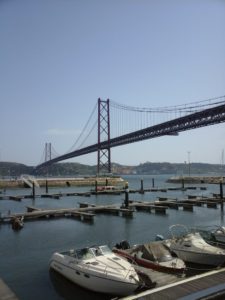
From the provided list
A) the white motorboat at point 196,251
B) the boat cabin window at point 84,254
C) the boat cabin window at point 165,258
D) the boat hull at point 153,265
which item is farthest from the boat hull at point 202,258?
the boat cabin window at point 84,254

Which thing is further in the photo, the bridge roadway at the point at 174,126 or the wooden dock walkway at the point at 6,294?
the bridge roadway at the point at 174,126

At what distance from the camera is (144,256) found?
14.2 metres

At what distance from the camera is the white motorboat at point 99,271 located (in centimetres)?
1145

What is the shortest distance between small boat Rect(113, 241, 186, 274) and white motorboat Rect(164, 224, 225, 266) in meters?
0.86

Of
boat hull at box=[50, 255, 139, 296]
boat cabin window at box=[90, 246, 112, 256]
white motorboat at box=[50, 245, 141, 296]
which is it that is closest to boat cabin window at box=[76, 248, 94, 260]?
white motorboat at box=[50, 245, 141, 296]

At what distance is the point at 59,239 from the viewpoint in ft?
71.2

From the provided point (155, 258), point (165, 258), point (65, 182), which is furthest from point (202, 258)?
point (65, 182)

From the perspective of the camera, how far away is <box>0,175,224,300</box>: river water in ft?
42.7

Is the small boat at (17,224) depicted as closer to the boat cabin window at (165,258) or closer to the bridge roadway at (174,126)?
the boat cabin window at (165,258)

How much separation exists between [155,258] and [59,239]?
30.1ft

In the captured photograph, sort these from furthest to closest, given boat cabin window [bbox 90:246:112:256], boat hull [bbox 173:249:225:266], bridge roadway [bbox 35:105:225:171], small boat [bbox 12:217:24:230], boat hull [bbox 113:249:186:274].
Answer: bridge roadway [bbox 35:105:225:171] < small boat [bbox 12:217:24:230] < boat hull [bbox 173:249:225:266] < boat hull [bbox 113:249:186:274] < boat cabin window [bbox 90:246:112:256]

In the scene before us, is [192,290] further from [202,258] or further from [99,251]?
[202,258]

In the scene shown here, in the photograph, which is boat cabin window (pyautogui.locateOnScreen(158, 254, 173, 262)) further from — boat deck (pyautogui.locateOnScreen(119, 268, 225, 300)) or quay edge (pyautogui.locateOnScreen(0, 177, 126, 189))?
quay edge (pyautogui.locateOnScreen(0, 177, 126, 189))

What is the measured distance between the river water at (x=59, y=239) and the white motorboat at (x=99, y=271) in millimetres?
408
